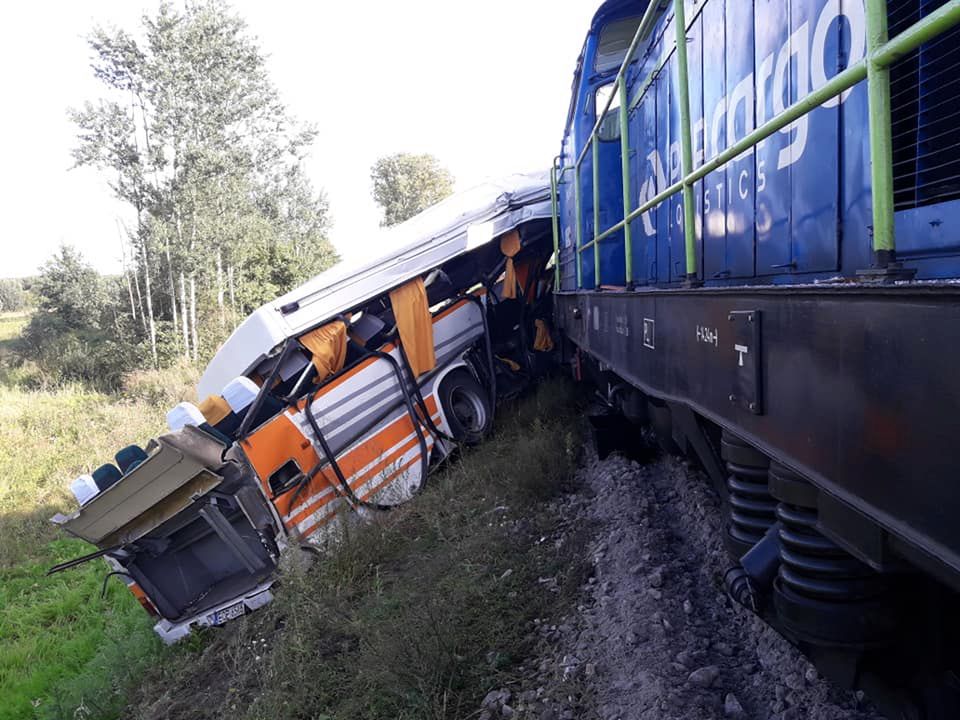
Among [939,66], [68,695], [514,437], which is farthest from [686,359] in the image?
[68,695]

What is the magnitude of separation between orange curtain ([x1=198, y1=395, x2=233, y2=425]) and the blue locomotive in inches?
149

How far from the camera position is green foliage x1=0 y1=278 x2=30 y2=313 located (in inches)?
2095

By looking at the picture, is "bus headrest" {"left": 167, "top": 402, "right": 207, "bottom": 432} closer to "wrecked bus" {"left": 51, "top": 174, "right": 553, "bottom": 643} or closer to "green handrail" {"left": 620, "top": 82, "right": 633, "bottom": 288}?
"wrecked bus" {"left": 51, "top": 174, "right": 553, "bottom": 643}

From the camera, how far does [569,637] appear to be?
366 centimetres

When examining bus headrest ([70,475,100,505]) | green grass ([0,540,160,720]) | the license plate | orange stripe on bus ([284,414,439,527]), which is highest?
bus headrest ([70,475,100,505])

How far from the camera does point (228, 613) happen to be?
591 cm

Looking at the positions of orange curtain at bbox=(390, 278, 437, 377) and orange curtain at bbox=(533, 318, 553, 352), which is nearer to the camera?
orange curtain at bbox=(390, 278, 437, 377)

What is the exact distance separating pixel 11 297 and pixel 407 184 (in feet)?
121

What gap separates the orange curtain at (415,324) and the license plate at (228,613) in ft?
9.37

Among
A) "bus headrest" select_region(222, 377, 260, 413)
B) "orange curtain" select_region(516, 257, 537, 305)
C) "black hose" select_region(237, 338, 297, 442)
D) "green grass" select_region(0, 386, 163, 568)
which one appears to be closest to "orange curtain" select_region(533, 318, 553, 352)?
"orange curtain" select_region(516, 257, 537, 305)

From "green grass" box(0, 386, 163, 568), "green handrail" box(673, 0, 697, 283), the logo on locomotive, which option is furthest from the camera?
"green grass" box(0, 386, 163, 568)

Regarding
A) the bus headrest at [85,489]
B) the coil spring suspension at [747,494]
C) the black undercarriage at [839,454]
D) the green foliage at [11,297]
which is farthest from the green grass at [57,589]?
the green foliage at [11,297]

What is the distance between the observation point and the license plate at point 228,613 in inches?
232

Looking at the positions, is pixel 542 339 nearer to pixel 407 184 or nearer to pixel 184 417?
pixel 184 417
